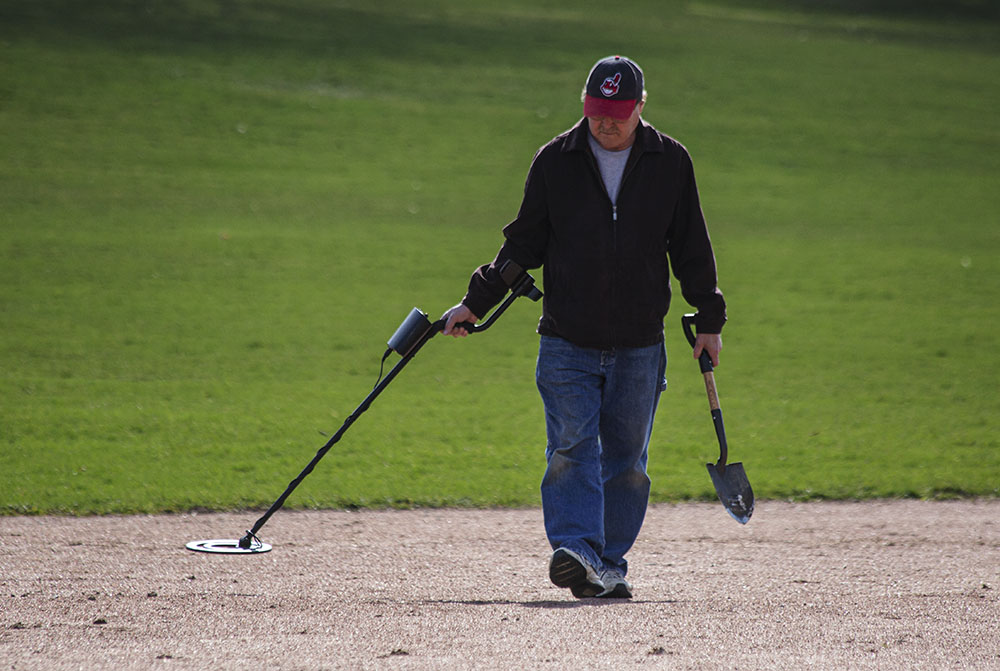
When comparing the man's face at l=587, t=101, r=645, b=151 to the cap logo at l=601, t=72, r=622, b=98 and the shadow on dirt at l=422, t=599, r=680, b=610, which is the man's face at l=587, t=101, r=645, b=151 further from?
the shadow on dirt at l=422, t=599, r=680, b=610

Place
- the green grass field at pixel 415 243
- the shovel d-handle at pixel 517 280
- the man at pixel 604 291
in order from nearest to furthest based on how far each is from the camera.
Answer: the man at pixel 604 291 < the shovel d-handle at pixel 517 280 < the green grass field at pixel 415 243

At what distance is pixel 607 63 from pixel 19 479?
5049 millimetres

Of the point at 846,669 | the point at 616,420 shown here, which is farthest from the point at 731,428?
the point at 846,669

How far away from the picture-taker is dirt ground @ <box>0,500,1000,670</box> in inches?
176

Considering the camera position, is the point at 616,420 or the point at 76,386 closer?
the point at 616,420

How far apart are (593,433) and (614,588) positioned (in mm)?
668

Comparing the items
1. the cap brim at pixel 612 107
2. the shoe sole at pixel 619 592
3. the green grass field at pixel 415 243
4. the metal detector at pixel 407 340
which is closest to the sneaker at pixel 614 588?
the shoe sole at pixel 619 592

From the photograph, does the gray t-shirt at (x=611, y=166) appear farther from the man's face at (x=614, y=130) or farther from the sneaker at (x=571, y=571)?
the sneaker at (x=571, y=571)

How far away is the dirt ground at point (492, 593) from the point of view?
Result: 446 cm

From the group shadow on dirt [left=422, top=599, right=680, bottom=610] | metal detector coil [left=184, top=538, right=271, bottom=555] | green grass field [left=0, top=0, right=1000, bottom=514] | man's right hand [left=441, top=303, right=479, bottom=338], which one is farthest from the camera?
green grass field [left=0, top=0, right=1000, bottom=514]

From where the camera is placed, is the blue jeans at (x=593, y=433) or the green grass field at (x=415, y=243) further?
the green grass field at (x=415, y=243)

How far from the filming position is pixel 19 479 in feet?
26.9

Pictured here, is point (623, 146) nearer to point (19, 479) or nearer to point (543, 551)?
point (543, 551)

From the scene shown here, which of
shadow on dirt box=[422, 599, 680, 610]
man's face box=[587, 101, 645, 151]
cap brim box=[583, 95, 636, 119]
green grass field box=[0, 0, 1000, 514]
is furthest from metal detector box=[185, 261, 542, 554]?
green grass field box=[0, 0, 1000, 514]
